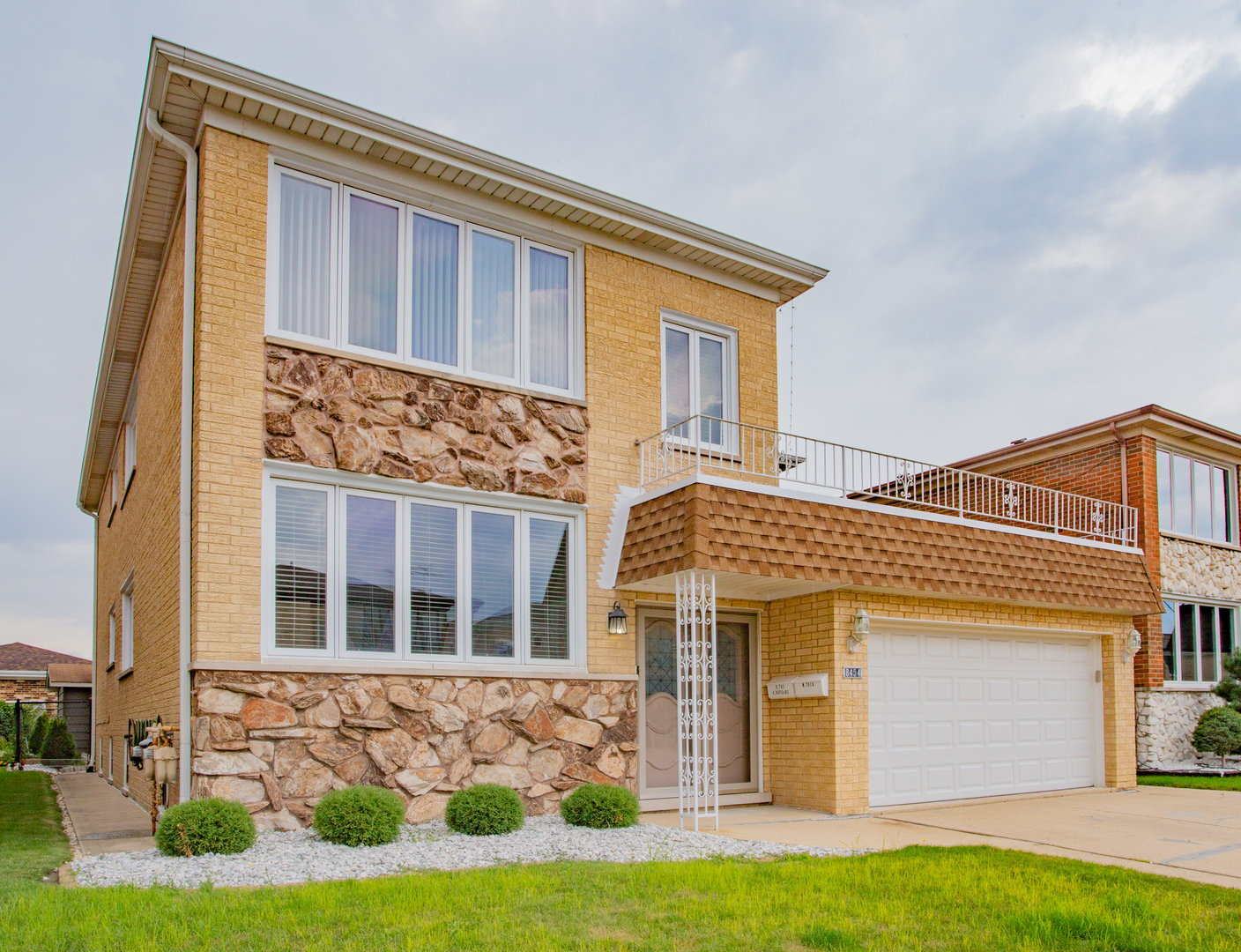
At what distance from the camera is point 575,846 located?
26.7ft

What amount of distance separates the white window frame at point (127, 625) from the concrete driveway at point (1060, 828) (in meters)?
7.97

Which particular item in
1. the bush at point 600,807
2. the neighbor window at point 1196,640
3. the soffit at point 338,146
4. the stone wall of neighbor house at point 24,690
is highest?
the soffit at point 338,146

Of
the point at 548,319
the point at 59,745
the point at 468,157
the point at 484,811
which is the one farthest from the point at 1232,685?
the point at 59,745

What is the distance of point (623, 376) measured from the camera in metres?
11.6

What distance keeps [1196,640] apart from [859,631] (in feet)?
33.3

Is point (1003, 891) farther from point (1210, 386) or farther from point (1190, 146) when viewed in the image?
point (1210, 386)

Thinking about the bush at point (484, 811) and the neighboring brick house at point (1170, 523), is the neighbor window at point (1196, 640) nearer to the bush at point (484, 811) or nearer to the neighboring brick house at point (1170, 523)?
the neighboring brick house at point (1170, 523)

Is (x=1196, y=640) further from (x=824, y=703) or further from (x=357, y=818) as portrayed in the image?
(x=357, y=818)

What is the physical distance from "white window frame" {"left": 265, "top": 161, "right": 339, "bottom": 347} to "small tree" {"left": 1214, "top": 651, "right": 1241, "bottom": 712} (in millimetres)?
16010

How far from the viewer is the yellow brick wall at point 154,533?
391 inches

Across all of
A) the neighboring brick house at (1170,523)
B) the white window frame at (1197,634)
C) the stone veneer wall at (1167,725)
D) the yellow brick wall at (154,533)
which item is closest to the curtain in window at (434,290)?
the yellow brick wall at (154,533)

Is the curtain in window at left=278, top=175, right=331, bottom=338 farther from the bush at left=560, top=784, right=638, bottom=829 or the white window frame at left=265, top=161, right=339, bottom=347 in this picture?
the bush at left=560, top=784, right=638, bottom=829

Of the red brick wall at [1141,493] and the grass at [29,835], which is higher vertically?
the red brick wall at [1141,493]

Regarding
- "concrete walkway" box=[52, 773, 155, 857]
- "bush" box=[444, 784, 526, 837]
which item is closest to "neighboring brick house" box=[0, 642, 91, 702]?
"concrete walkway" box=[52, 773, 155, 857]
